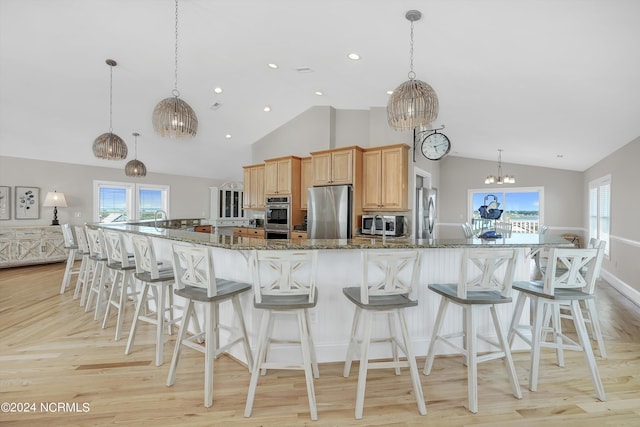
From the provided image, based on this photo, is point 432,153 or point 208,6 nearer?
point 208,6

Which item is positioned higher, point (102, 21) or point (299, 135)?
point (102, 21)

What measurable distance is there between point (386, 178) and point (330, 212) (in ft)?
3.44

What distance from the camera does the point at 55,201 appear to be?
650 cm

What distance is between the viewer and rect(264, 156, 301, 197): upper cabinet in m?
5.81

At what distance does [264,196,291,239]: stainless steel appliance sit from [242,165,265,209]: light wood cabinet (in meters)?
0.61

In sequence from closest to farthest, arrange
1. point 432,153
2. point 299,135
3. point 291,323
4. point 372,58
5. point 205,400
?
point 205,400 → point 291,323 → point 372,58 → point 432,153 → point 299,135

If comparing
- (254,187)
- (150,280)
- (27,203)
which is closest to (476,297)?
(150,280)

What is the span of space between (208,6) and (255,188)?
160 inches

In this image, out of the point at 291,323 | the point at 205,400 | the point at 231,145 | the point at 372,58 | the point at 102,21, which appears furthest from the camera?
the point at 231,145

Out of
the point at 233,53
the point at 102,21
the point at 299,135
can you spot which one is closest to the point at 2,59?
the point at 102,21

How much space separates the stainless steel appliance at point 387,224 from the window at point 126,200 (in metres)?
6.07

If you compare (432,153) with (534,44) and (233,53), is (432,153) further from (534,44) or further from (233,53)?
(233,53)

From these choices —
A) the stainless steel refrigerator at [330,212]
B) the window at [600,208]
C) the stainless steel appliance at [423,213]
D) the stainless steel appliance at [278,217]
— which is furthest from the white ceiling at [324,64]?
the stainless steel appliance at [278,217]

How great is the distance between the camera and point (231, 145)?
24.4 feet
